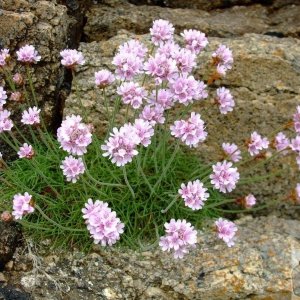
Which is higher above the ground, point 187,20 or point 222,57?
point 222,57

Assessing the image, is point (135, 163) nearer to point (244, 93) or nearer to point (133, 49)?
point (133, 49)

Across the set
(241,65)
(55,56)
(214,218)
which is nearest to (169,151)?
(214,218)

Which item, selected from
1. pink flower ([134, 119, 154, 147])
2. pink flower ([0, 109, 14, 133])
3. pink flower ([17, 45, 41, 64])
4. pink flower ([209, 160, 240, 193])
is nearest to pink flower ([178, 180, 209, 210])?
pink flower ([209, 160, 240, 193])

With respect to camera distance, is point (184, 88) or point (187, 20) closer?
point (184, 88)

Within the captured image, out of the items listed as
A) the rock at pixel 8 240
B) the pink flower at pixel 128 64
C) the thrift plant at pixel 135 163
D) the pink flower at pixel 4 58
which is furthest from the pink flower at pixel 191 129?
the rock at pixel 8 240

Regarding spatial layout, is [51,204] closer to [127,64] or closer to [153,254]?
[153,254]

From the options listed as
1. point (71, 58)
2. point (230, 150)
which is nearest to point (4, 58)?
point (71, 58)
